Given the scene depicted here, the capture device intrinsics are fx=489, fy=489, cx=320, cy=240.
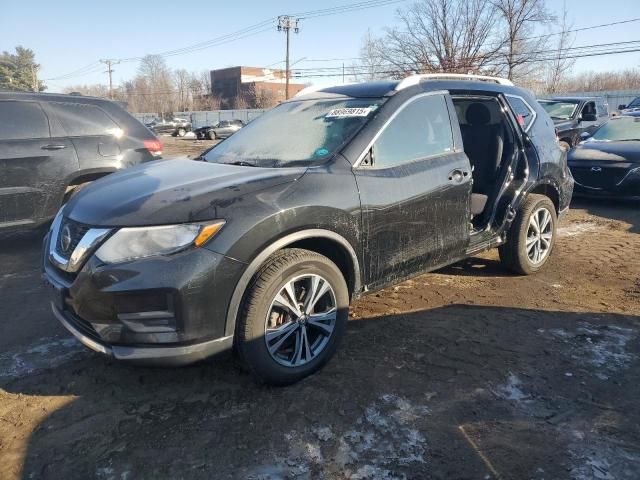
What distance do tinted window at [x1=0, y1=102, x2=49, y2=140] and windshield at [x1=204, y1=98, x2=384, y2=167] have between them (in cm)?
283

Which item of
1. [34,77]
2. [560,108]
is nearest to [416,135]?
[560,108]

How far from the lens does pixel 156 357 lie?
250 centimetres

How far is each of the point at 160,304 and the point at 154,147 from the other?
14.7ft

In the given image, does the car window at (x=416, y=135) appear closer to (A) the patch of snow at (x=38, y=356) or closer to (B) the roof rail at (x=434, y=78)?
(B) the roof rail at (x=434, y=78)

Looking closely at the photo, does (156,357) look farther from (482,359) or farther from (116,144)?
(116,144)

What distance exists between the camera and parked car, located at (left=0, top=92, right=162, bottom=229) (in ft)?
17.8

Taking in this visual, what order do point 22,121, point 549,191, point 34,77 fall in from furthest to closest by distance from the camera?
point 34,77 → point 22,121 → point 549,191

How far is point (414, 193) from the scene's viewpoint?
3.51 metres

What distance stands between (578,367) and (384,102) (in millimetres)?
2209

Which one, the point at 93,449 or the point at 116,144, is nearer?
the point at 93,449

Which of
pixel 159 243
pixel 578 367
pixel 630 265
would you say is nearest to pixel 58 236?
pixel 159 243

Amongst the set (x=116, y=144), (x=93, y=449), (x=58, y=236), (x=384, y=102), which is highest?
(x=384, y=102)

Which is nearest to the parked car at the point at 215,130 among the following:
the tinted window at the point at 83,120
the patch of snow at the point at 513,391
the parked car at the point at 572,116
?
the parked car at the point at 572,116

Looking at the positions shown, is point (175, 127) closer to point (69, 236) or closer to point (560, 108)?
point (560, 108)
